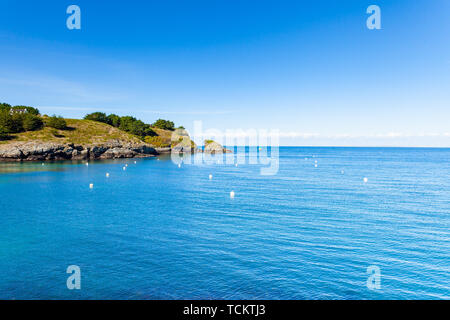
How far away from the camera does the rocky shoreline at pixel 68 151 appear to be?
10991 centimetres

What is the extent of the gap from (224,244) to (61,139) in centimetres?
12339

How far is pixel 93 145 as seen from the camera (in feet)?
444

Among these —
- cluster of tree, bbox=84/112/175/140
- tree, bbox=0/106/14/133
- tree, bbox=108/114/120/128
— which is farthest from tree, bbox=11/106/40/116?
tree, bbox=108/114/120/128

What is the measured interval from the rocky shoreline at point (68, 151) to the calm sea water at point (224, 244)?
69.6 metres

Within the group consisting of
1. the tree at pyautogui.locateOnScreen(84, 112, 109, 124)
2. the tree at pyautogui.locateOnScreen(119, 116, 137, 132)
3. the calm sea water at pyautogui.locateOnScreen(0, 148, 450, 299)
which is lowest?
the calm sea water at pyautogui.locateOnScreen(0, 148, 450, 299)

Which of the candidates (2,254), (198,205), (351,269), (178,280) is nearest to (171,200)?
(198,205)

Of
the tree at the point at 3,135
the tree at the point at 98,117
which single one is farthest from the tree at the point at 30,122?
the tree at the point at 98,117

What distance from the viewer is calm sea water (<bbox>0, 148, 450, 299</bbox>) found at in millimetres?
19328

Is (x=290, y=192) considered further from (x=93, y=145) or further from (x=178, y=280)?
(x=93, y=145)

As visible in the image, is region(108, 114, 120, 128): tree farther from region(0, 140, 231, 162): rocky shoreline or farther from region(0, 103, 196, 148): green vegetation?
region(0, 140, 231, 162): rocky shoreline

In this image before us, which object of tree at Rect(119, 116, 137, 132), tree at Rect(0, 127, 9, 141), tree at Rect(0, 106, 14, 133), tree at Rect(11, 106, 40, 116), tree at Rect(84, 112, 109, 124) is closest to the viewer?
tree at Rect(0, 127, 9, 141)

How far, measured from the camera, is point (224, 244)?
27.5 m

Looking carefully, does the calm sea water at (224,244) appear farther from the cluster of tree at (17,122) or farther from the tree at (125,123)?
the tree at (125,123)

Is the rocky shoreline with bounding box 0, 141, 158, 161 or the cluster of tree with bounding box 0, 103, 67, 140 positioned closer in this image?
the rocky shoreline with bounding box 0, 141, 158, 161
